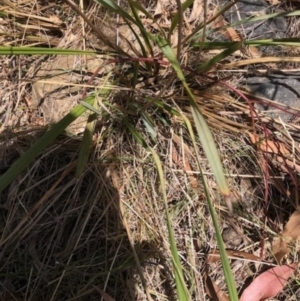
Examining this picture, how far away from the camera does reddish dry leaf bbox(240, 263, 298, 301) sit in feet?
4.50

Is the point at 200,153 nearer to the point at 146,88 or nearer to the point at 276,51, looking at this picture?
the point at 146,88

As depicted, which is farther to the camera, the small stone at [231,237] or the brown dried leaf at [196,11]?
the brown dried leaf at [196,11]

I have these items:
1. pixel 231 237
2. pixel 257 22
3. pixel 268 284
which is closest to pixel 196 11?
pixel 257 22

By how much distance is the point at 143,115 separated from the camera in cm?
139

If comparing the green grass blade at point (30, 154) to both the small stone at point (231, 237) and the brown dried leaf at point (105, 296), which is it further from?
the small stone at point (231, 237)

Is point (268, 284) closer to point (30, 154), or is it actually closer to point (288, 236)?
point (288, 236)

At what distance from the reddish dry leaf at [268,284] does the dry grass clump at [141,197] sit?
33 mm

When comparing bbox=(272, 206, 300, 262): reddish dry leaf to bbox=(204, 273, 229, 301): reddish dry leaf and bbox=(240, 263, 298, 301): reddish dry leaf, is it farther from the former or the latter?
bbox=(204, 273, 229, 301): reddish dry leaf

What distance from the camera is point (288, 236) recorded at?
4.59 ft

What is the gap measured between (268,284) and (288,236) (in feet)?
0.45

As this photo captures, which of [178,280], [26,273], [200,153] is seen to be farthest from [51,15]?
[178,280]

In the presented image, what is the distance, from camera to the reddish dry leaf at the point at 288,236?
1.39m

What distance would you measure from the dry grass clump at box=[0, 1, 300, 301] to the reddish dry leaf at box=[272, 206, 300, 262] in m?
0.02

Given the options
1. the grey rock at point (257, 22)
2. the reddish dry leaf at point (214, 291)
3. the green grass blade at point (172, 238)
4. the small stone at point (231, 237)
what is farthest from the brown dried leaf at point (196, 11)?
the reddish dry leaf at point (214, 291)
